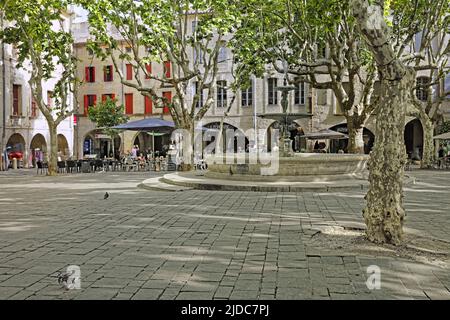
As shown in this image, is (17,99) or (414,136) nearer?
(17,99)

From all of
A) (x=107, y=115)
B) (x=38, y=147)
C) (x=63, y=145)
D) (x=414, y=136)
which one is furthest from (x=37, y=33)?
(x=414, y=136)

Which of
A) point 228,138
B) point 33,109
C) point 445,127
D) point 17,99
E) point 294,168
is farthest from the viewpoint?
point 228,138

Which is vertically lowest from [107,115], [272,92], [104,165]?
[104,165]

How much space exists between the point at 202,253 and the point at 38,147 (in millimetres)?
32116

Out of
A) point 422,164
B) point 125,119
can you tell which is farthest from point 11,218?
point 125,119

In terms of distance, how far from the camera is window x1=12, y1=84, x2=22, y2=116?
1171 inches

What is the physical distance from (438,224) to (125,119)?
29276 mm

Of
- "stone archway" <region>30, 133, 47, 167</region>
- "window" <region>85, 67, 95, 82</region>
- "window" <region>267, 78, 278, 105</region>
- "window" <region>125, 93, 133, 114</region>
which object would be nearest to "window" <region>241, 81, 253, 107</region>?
"window" <region>267, 78, 278, 105</region>

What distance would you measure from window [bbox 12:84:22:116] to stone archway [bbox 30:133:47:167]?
302 cm

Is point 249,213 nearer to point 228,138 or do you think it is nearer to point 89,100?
point 228,138

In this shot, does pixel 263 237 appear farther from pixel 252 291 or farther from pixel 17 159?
pixel 17 159

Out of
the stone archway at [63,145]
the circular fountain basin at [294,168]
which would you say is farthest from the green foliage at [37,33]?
the stone archway at [63,145]

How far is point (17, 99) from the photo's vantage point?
29.9 metres

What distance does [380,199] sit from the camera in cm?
532
